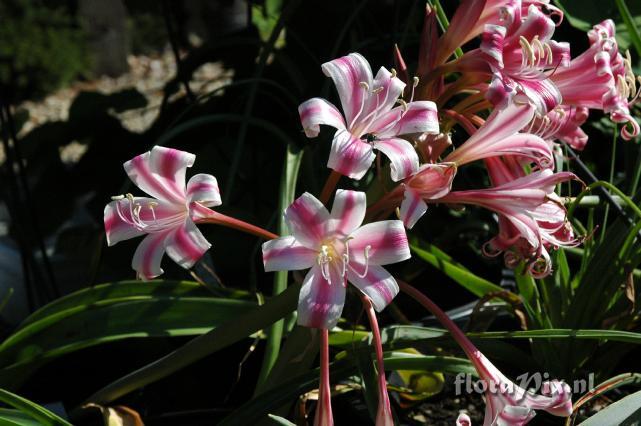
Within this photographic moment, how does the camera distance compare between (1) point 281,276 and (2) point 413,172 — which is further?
(1) point 281,276

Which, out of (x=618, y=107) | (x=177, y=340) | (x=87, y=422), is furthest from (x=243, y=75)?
(x=618, y=107)

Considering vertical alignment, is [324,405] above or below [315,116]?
below

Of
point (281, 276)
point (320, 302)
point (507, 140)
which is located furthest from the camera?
point (281, 276)

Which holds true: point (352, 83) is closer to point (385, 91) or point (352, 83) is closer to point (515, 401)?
point (385, 91)

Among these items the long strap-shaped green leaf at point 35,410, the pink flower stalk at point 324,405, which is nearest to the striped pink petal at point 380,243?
the pink flower stalk at point 324,405

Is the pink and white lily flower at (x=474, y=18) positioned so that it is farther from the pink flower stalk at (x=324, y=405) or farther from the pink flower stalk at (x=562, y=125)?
the pink flower stalk at (x=324, y=405)

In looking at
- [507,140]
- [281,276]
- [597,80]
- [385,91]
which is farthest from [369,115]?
[281,276]
